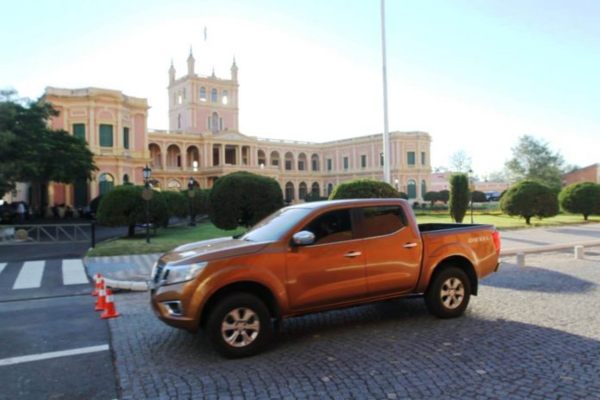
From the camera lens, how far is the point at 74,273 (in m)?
11.2

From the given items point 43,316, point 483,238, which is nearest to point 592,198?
point 483,238

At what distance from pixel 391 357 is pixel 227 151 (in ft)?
208

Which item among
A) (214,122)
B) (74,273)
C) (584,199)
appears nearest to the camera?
(74,273)

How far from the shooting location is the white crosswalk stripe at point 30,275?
31.9 feet

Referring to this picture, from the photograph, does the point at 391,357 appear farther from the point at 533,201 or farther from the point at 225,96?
the point at 225,96

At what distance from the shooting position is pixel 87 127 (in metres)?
38.1

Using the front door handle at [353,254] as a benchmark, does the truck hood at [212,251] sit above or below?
above

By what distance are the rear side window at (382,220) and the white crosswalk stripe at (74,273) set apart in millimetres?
7453

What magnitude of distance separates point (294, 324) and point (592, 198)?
2904cm

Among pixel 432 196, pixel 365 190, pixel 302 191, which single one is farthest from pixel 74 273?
pixel 302 191

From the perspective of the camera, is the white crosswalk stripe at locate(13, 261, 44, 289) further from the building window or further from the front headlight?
the building window

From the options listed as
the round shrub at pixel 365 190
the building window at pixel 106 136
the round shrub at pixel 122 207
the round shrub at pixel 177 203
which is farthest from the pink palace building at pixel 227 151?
the round shrub at pixel 365 190

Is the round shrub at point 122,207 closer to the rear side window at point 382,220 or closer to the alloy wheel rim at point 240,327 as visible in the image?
the rear side window at point 382,220

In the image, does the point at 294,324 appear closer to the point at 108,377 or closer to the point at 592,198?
the point at 108,377
